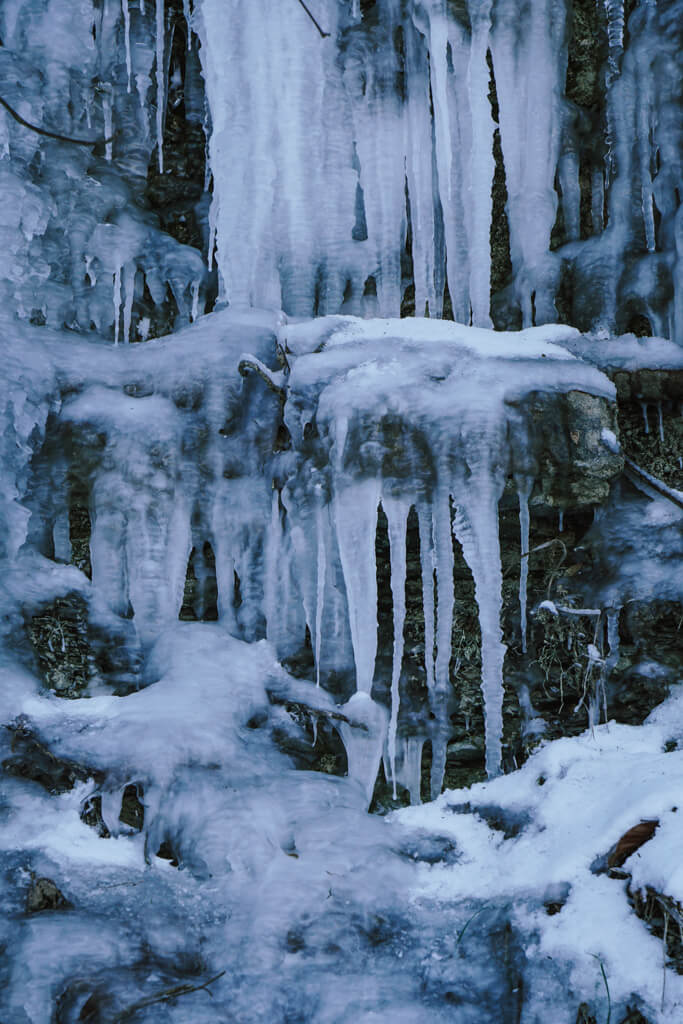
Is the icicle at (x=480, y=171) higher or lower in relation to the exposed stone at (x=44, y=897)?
higher

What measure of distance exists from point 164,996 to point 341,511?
2.04 m

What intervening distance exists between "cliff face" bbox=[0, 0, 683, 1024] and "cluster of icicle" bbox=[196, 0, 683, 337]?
0.07 ft

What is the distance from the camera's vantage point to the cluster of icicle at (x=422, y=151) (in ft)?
17.2

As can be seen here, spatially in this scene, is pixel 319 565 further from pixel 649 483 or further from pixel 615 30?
pixel 615 30

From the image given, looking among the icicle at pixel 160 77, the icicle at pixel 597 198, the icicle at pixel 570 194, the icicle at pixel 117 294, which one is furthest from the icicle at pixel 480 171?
the icicle at pixel 117 294

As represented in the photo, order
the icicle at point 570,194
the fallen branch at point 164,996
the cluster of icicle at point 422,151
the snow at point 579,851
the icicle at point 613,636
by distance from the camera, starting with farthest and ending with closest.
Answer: the icicle at point 570,194, the cluster of icicle at point 422,151, the icicle at point 613,636, the fallen branch at point 164,996, the snow at point 579,851

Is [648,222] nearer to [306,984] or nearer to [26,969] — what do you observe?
[306,984]

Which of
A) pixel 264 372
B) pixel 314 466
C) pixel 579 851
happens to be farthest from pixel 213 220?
pixel 579 851

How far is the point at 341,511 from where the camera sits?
13.5ft

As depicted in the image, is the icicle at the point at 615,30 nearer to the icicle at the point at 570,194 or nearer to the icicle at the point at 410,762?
the icicle at the point at 570,194

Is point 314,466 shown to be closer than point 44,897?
No

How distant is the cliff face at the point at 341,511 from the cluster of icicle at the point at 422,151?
0.02 meters

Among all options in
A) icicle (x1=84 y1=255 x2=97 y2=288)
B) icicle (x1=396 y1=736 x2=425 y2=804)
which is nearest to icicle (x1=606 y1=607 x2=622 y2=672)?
icicle (x1=396 y1=736 x2=425 y2=804)

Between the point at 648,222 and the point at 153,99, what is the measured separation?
3.01 meters
